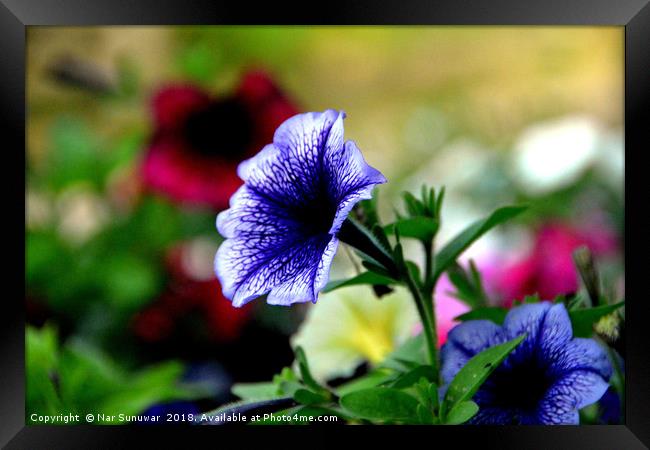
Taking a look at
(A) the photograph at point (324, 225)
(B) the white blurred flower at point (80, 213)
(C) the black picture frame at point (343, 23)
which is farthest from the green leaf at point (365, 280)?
(B) the white blurred flower at point (80, 213)

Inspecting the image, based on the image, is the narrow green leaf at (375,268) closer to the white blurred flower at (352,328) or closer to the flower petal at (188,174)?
the white blurred flower at (352,328)

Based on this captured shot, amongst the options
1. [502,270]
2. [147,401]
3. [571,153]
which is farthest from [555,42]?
[147,401]

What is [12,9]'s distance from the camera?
0.48 metres

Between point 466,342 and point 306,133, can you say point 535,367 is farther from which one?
point 306,133

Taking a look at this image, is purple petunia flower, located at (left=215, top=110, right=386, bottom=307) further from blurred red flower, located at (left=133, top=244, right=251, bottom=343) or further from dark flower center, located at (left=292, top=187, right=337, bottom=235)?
blurred red flower, located at (left=133, top=244, right=251, bottom=343)

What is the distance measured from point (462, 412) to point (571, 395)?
6 cm

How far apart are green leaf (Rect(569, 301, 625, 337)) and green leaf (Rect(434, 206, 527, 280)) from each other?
0.20ft

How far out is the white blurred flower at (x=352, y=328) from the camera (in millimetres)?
499

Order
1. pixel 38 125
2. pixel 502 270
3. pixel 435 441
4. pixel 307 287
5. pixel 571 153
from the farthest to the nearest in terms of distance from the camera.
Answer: pixel 571 153
pixel 38 125
pixel 502 270
pixel 435 441
pixel 307 287

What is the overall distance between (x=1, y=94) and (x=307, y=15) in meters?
0.20

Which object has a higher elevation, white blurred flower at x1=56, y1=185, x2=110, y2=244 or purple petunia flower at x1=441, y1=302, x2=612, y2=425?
white blurred flower at x1=56, y1=185, x2=110, y2=244

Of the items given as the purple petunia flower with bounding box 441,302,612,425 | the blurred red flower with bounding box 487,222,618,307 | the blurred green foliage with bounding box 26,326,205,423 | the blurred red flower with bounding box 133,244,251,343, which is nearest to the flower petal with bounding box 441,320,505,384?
the purple petunia flower with bounding box 441,302,612,425

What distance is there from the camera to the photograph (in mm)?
385

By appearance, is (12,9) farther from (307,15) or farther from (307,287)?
(307,287)
